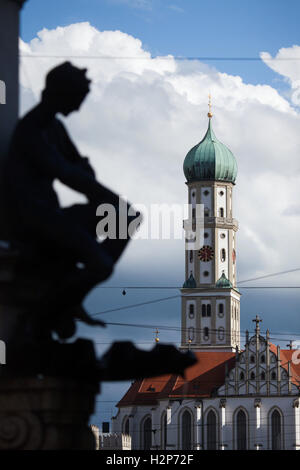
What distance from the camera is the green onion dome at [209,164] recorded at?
121688 millimetres

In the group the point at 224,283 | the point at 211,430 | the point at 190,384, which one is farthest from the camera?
the point at 224,283

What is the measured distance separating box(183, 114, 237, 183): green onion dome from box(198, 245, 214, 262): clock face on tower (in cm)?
742

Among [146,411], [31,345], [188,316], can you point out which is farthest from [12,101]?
[188,316]

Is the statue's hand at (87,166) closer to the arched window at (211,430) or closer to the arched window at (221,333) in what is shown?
the arched window at (211,430)

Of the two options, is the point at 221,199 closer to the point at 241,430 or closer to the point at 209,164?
the point at 209,164

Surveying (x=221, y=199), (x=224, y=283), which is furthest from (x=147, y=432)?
(x=221, y=199)

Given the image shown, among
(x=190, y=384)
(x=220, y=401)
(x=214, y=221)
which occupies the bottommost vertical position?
(x=220, y=401)

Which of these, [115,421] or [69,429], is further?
[115,421]

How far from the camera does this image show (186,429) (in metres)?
93.8

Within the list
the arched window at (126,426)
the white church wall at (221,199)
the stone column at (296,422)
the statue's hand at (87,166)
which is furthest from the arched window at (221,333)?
the statue's hand at (87,166)

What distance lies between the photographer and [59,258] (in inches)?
392

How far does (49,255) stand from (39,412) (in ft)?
4.25
